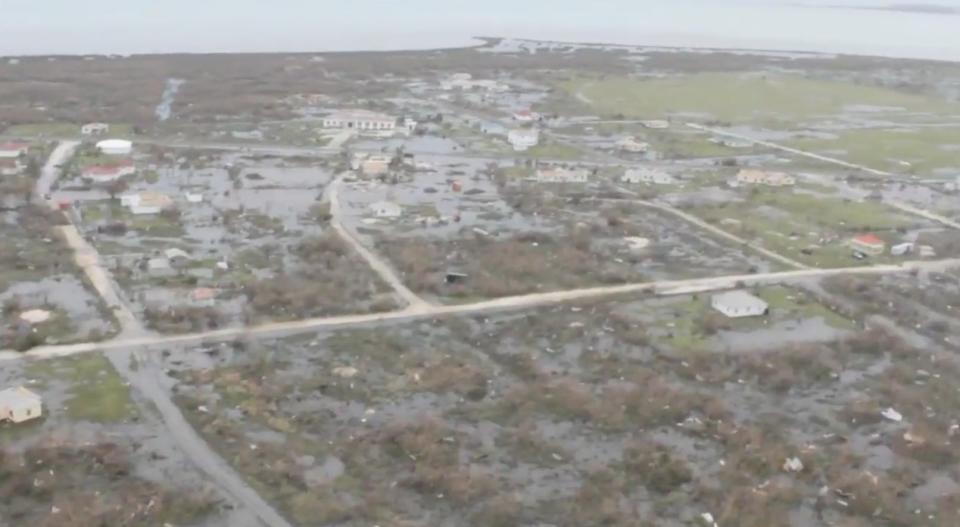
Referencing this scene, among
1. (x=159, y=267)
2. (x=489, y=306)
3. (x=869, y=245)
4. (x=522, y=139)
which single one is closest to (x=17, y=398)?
(x=159, y=267)

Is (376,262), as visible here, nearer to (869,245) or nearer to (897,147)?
(869,245)

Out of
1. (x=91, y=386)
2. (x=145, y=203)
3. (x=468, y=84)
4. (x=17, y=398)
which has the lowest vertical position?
(x=91, y=386)

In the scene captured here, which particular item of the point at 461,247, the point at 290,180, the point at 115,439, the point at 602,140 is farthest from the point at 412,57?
the point at 115,439

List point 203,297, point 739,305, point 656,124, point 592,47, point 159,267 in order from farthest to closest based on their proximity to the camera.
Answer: point 592,47, point 656,124, point 159,267, point 739,305, point 203,297

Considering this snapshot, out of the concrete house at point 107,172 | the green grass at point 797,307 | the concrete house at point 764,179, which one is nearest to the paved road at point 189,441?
the green grass at point 797,307

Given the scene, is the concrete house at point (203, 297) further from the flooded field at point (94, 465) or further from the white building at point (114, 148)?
the white building at point (114, 148)

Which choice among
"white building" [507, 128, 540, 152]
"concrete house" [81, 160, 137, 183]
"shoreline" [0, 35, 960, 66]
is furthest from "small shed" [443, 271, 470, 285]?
"shoreline" [0, 35, 960, 66]

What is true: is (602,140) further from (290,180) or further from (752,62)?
(752,62)
